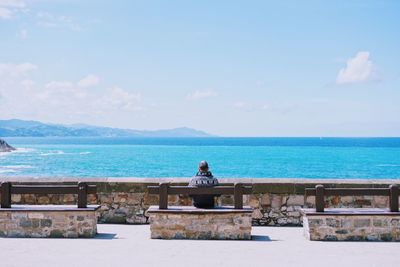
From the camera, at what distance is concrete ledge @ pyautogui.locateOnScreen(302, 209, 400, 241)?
1061cm

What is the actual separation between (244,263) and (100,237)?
336cm

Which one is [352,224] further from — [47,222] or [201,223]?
[47,222]

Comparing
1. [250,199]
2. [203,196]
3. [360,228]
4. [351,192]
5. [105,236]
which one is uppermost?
[351,192]

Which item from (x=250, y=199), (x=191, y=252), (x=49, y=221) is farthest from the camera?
(x=250, y=199)

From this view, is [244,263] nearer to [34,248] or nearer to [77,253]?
[77,253]

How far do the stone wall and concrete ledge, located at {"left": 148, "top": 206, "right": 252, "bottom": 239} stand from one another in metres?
1.15

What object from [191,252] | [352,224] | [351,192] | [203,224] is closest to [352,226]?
[352,224]

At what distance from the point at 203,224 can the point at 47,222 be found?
2.72 metres

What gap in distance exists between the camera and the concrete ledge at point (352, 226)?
34.8 feet

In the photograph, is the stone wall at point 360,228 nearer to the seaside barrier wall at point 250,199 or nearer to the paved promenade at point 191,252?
the paved promenade at point 191,252

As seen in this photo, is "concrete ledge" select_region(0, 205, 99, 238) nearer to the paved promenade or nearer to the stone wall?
the paved promenade

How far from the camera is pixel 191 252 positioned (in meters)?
9.30

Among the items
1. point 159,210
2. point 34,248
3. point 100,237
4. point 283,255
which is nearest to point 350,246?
point 283,255

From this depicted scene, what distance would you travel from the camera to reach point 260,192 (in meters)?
12.7
